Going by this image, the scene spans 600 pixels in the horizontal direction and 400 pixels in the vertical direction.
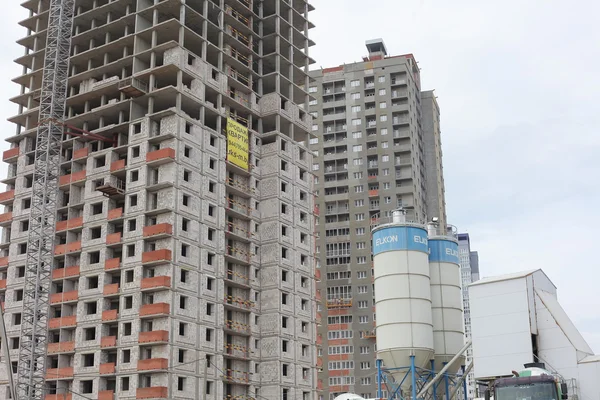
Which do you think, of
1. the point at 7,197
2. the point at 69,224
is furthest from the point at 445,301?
the point at 7,197

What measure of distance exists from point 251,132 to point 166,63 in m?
15.2

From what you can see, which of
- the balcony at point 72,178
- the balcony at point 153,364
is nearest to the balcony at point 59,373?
the balcony at point 153,364

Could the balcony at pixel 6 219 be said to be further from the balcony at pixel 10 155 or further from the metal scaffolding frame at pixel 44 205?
the balcony at pixel 10 155

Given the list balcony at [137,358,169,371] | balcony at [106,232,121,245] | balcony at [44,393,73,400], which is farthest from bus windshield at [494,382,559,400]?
balcony at [44,393,73,400]

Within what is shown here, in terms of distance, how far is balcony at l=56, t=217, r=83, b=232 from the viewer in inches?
3489

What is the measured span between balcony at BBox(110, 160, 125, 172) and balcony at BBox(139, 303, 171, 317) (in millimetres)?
17003

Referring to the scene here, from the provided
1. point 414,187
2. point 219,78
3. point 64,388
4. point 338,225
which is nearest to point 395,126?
point 414,187

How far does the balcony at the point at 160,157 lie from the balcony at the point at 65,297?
55.9 feet

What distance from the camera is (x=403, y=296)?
2781 inches

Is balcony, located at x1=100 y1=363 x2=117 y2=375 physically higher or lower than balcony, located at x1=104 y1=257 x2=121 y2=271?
lower

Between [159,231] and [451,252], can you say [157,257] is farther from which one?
[451,252]

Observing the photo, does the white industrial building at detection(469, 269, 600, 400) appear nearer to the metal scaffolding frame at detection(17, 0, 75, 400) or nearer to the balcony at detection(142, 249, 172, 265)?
the balcony at detection(142, 249, 172, 265)

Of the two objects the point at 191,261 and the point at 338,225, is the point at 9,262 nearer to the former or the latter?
the point at 191,261

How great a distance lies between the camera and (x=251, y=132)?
324 feet
